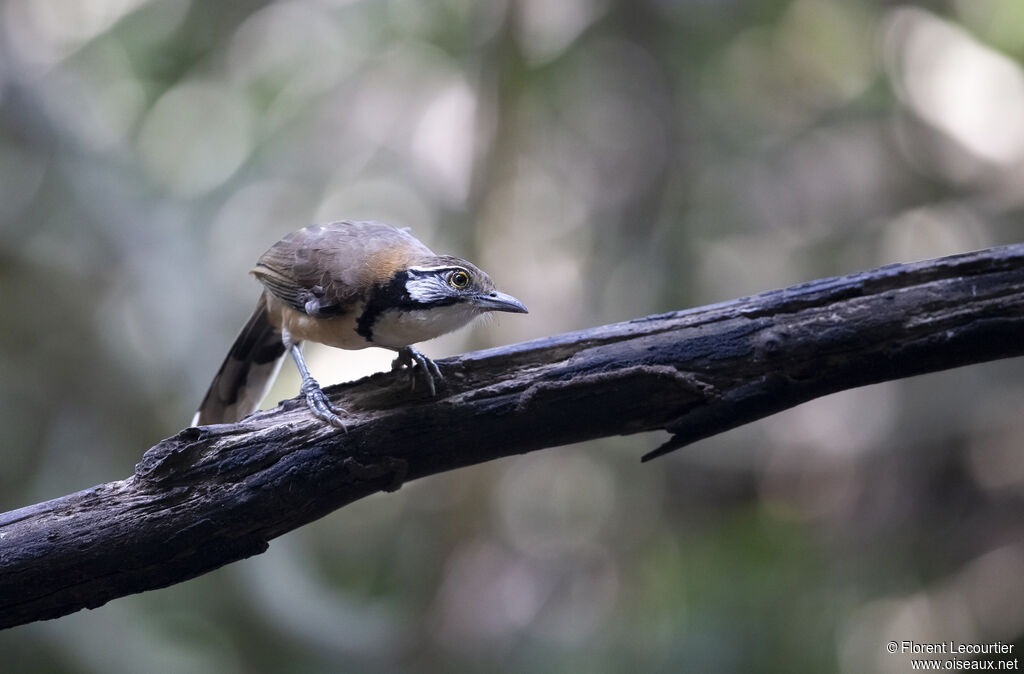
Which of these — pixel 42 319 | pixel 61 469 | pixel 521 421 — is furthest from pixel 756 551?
pixel 42 319

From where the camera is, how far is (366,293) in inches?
141

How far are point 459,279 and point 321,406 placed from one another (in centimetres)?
77

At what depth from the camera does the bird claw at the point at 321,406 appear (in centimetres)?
320

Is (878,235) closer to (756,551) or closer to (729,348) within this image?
(756,551)

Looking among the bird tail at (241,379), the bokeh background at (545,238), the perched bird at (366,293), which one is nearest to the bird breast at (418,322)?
the perched bird at (366,293)

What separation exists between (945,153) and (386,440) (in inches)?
278

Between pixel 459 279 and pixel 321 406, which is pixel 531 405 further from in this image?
pixel 321 406

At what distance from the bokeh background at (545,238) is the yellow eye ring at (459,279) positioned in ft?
11.6

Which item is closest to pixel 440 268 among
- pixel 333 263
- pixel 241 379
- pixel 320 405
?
pixel 333 263

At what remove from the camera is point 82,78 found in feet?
25.3

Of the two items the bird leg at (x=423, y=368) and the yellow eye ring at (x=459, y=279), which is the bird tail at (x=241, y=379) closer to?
the bird leg at (x=423, y=368)

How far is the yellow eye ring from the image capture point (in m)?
3.40

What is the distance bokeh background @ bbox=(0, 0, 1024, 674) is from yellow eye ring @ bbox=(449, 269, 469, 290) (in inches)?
140

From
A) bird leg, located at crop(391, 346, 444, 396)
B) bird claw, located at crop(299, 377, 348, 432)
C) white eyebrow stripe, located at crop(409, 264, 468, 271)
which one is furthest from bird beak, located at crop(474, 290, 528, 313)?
bird claw, located at crop(299, 377, 348, 432)
